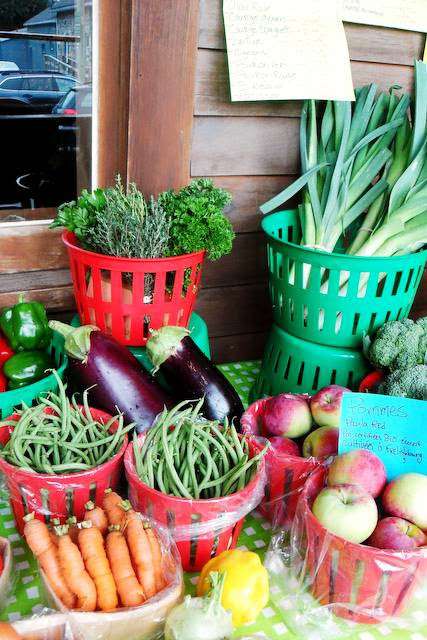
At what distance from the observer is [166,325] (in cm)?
140

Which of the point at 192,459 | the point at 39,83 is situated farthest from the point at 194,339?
the point at 39,83

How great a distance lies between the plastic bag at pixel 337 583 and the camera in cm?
91

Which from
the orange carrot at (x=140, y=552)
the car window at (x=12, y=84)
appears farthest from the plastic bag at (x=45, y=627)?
the car window at (x=12, y=84)

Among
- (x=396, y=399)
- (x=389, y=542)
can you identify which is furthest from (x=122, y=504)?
(x=396, y=399)

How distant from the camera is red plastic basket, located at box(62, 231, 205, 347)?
51.4 inches

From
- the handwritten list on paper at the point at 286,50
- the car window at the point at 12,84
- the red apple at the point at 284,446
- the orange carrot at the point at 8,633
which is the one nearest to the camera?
the orange carrot at the point at 8,633

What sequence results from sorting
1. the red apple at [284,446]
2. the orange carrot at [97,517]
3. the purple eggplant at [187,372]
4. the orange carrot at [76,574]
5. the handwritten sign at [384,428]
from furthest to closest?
the purple eggplant at [187,372] < the red apple at [284,446] < the handwritten sign at [384,428] < the orange carrot at [97,517] < the orange carrot at [76,574]

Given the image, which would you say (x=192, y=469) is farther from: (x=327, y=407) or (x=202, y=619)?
(x=327, y=407)

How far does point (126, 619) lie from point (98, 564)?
99mm

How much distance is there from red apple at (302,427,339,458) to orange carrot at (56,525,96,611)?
1.70 feet

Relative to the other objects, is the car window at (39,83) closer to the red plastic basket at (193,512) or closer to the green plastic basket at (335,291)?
the green plastic basket at (335,291)

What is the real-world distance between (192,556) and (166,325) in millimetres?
545

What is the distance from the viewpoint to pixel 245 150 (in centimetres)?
171

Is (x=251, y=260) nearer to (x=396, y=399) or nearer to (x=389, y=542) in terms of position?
(x=396, y=399)
